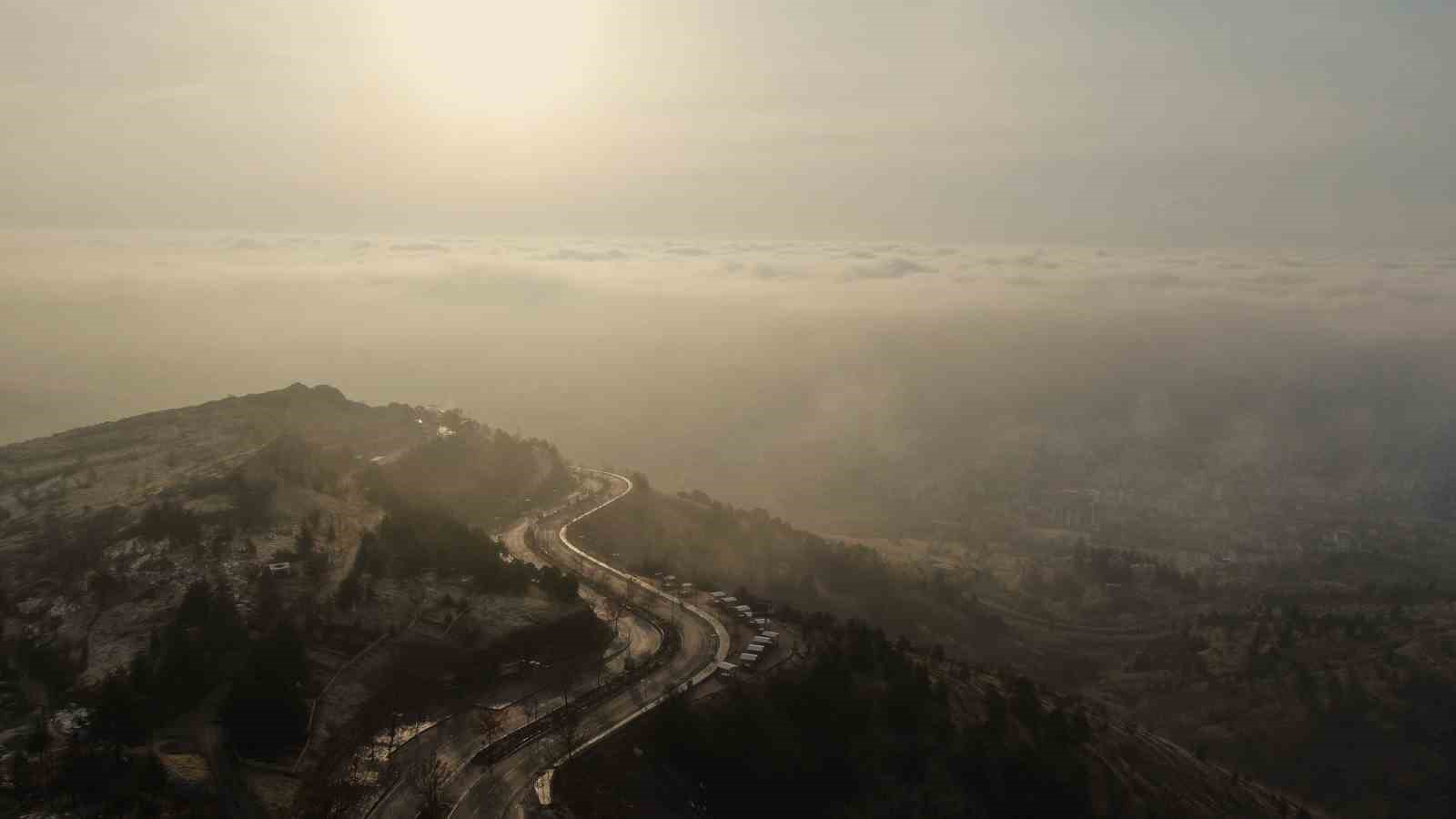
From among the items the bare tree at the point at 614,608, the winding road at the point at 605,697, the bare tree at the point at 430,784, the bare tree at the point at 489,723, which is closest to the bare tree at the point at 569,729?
the winding road at the point at 605,697

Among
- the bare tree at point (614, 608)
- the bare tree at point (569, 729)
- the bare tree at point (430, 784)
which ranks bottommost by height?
the bare tree at point (614, 608)

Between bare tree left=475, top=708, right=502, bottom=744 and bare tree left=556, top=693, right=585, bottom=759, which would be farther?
bare tree left=475, top=708, right=502, bottom=744

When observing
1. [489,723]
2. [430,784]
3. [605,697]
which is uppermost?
[430,784]

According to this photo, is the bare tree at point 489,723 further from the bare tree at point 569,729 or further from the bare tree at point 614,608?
the bare tree at point 614,608

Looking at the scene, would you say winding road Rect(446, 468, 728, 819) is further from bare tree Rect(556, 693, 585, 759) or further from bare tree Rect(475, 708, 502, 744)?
bare tree Rect(475, 708, 502, 744)

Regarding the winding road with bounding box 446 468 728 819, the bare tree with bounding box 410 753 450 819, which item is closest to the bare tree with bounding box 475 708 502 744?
the winding road with bounding box 446 468 728 819

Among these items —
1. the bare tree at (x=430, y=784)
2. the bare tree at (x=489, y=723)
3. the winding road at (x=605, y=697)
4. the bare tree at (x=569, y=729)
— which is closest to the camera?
the bare tree at (x=430, y=784)

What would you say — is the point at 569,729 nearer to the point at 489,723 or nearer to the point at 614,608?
the point at 489,723

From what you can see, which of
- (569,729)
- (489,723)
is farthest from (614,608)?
(569,729)

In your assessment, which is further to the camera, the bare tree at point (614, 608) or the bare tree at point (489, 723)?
the bare tree at point (614, 608)

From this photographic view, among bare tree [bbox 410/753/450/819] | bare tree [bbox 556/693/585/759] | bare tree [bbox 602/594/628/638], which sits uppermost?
bare tree [bbox 410/753/450/819]

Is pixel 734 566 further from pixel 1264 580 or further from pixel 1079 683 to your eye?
pixel 1264 580

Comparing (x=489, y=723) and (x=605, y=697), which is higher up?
(x=489, y=723)
